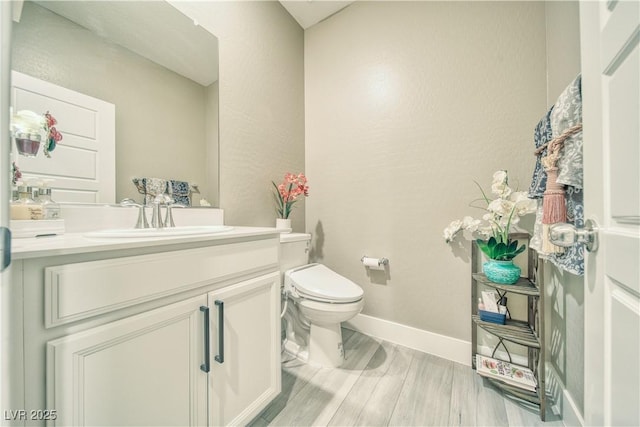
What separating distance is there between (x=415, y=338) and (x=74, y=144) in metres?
2.03

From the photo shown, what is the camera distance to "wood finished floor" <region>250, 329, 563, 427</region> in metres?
1.00

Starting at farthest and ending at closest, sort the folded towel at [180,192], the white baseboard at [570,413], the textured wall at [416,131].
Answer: the textured wall at [416,131], the folded towel at [180,192], the white baseboard at [570,413]

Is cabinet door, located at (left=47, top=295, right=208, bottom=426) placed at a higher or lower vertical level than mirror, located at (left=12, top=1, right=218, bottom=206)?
lower

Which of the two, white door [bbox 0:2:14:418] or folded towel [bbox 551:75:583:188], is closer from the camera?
white door [bbox 0:2:14:418]

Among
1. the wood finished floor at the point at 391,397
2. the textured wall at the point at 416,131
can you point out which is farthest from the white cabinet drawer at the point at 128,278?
the textured wall at the point at 416,131

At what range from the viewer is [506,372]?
1150mm

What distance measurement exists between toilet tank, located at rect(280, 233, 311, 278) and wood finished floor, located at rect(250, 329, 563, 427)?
0.59 meters

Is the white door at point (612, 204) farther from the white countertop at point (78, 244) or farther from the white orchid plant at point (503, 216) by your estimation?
the white countertop at point (78, 244)

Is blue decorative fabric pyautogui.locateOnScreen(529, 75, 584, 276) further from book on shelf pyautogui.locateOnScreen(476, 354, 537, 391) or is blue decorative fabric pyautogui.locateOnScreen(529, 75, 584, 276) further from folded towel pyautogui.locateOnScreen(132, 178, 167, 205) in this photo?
folded towel pyautogui.locateOnScreen(132, 178, 167, 205)

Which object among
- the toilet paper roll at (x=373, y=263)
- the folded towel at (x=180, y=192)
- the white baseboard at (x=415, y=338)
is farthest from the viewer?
the toilet paper roll at (x=373, y=263)

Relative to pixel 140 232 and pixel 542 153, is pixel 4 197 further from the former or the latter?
pixel 542 153

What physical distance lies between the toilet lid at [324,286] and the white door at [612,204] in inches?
33.8

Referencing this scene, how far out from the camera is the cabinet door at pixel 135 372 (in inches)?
19.7

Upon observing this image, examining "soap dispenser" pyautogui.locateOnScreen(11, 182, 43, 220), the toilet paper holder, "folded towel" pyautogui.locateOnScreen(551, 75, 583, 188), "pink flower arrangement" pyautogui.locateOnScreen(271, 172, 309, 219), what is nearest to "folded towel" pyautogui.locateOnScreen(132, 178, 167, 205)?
"soap dispenser" pyautogui.locateOnScreen(11, 182, 43, 220)
